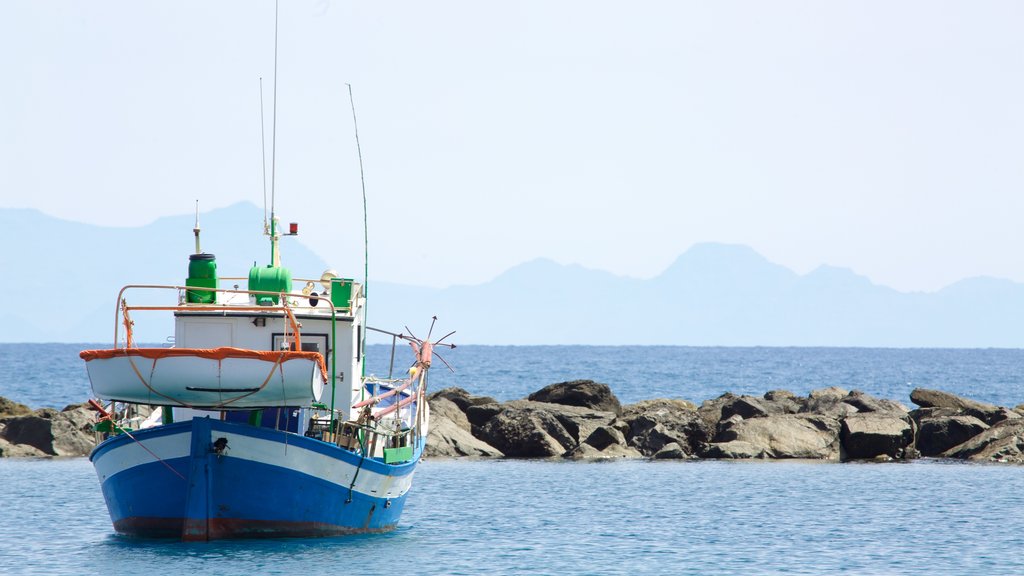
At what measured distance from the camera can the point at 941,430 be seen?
136 feet

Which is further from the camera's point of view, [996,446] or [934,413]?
[934,413]

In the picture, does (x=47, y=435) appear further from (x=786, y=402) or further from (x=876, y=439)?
(x=786, y=402)

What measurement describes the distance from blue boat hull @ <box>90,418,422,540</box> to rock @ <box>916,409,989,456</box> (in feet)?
78.5

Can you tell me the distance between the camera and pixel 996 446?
133 ft

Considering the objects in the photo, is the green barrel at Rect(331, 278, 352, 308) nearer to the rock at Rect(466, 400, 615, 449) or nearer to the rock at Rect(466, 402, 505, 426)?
the rock at Rect(466, 400, 615, 449)

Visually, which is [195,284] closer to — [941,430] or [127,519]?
[127,519]

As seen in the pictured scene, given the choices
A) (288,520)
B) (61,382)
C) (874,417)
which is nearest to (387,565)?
(288,520)

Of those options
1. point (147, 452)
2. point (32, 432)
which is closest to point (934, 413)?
point (32, 432)

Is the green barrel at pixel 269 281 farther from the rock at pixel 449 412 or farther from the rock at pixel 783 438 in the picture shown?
the rock at pixel 783 438

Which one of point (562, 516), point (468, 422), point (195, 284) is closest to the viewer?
point (195, 284)

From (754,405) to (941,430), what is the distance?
628 centimetres

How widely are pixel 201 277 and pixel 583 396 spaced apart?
23845 mm

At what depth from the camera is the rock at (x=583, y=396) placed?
46562 mm

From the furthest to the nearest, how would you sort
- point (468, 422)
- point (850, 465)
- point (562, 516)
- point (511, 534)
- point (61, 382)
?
point (61, 382)
point (468, 422)
point (850, 465)
point (562, 516)
point (511, 534)
